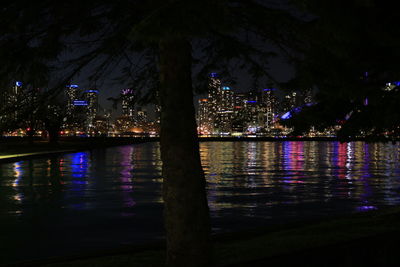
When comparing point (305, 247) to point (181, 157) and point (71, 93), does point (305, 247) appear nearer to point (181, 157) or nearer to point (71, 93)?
point (181, 157)

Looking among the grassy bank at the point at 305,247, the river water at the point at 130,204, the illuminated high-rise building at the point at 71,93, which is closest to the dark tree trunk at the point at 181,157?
the grassy bank at the point at 305,247

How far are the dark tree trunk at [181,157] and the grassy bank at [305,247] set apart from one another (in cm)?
64

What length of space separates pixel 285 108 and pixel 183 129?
16.4ft

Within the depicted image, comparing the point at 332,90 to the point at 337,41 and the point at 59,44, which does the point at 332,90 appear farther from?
the point at 59,44

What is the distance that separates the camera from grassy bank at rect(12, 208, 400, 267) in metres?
6.36

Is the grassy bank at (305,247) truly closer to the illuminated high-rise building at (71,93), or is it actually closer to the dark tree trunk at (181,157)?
the dark tree trunk at (181,157)

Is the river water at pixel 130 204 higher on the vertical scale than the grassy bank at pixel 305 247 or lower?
lower

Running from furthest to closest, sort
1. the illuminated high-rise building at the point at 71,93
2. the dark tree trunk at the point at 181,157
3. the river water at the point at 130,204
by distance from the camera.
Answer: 1. the river water at the point at 130,204
2. the illuminated high-rise building at the point at 71,93
3. the dark tree trunk at the point at 181,157

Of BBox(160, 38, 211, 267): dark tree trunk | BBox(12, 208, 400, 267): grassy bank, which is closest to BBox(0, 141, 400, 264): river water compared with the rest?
BBox(12, 208, 400, 267): grassy bank

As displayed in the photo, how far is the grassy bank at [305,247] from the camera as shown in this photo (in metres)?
6.36

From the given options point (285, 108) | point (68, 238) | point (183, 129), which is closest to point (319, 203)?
point (285, 108)

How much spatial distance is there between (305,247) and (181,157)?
238 cm

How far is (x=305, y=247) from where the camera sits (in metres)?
7.57

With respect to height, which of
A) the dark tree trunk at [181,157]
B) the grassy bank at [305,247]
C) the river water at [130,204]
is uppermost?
the dark tree trunk at [181,157]
